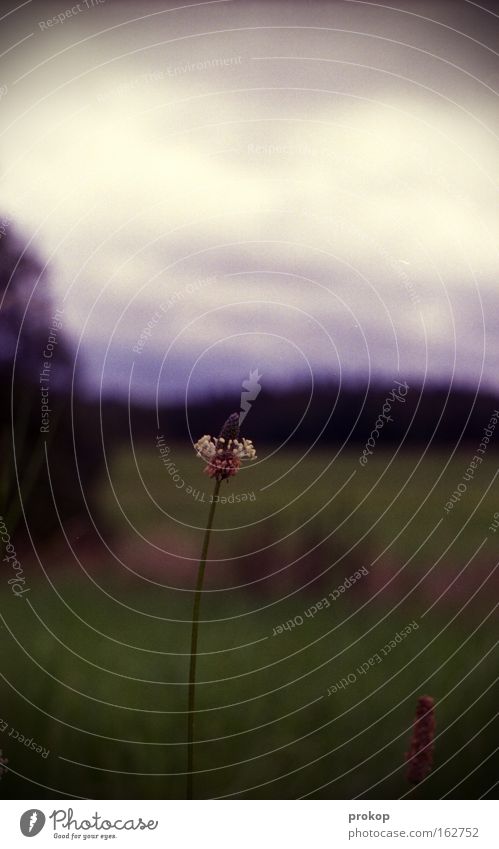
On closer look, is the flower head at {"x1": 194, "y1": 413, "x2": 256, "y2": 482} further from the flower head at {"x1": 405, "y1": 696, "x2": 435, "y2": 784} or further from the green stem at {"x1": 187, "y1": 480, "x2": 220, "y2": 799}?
the flower head at {"x1": 405, "y1": 696, "x2": 435, "y2": 784}

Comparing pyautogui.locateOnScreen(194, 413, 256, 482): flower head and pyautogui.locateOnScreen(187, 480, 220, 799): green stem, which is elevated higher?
pyautogui.locateOnScreen(194, 413, 256, 482): flower head

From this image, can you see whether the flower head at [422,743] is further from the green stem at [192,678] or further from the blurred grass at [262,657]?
the green stem at [192,678]

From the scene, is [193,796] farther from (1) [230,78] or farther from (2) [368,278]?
(1) [230,78]
